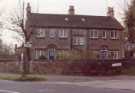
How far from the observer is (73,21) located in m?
89.1

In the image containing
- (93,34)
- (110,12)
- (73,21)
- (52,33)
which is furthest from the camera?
(110,12)

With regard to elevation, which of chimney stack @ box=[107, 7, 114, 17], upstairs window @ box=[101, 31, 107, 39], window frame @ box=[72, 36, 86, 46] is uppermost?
chimney stack @ box=[107, 7, 114, 17]

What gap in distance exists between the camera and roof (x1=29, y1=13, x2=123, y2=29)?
8633cm

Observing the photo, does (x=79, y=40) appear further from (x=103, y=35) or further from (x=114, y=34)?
(x=114, y=34)

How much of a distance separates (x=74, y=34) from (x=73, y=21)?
2.88 meters

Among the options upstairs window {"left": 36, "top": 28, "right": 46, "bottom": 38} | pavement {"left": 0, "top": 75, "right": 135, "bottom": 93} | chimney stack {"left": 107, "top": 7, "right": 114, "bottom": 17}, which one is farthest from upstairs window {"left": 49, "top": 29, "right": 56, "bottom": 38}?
pavement {"left": 0, "top": 75, "right": 135, "bottom": 93}

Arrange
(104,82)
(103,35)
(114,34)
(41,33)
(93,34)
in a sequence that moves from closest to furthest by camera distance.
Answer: (104,82)
(41,33)
(93,34)
(103,35)
(114,34)

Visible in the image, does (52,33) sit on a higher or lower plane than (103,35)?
higher

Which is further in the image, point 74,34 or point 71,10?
point 71,10

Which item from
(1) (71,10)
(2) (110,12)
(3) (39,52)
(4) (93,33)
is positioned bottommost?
(3) (39,52)

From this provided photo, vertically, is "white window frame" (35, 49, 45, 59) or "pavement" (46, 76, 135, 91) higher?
"white window frame" (35, 49, 45, 59)

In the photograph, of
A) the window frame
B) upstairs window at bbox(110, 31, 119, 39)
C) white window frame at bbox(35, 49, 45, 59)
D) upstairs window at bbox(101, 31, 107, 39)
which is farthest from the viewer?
upstairs window at bbox(110, 31, 119, 39)

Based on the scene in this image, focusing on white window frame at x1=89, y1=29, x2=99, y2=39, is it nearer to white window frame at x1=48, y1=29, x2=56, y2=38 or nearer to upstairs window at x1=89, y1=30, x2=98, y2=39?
upstairs window at x1=89, y1=30, x2=98, y2=39

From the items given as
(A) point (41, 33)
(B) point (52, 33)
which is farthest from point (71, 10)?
(A) point (41, 33)
